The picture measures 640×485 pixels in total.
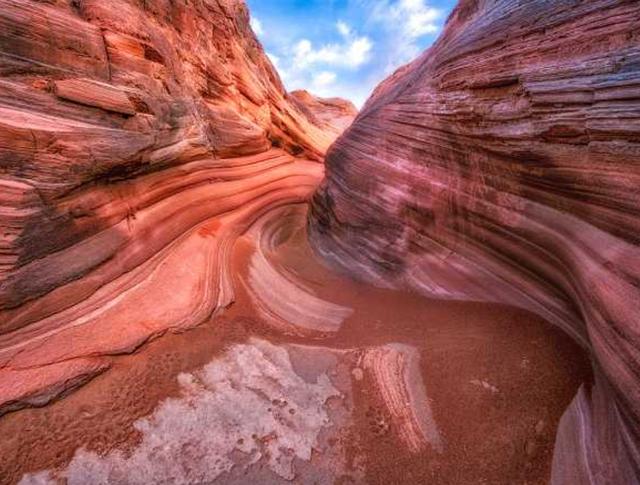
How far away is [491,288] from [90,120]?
5389 millimetres

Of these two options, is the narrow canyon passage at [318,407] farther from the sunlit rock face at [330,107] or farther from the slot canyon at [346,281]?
the sunlit rock face at [330,107]

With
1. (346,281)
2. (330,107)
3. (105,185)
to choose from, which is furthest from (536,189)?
(330,107)

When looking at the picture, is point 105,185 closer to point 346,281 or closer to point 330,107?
point 346,281

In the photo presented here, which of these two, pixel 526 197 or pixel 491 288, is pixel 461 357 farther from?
pixel 526 197

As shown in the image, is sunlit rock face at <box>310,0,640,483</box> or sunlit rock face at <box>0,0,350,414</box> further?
sunlit rock face at <box>0,0,350,414</box>

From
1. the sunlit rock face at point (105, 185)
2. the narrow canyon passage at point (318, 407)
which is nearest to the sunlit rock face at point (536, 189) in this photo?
the narrow canyon passage at point (318, 407)

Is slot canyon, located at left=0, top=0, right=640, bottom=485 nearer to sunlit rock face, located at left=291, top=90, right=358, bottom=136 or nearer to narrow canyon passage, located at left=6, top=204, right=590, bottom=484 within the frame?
narrow canyon passage, located at left=6, top=204, right=590, bottom=484

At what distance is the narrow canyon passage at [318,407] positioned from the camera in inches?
108

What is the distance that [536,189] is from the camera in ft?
12.0

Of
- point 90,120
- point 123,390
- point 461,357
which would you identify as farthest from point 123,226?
point 461,357

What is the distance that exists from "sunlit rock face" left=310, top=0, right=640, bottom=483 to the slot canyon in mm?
23

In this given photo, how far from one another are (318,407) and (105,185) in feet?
12.1

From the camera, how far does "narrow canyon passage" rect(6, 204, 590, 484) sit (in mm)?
2740

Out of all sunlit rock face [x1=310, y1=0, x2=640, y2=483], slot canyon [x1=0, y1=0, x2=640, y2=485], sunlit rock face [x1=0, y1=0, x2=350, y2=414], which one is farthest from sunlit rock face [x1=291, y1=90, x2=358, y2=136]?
slot canyon [x1=0, y1=0, x2=640, y2=485]
